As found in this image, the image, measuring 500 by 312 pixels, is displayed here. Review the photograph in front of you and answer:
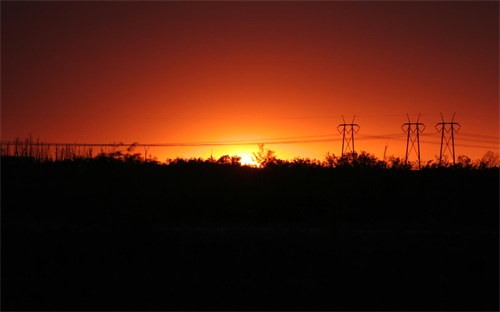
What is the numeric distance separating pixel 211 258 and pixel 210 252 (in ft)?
0.94

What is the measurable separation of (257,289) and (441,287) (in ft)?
23.4

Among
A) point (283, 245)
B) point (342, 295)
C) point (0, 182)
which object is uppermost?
point (0, 182)

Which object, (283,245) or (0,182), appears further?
(0,182)

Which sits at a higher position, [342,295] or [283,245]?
[283,245]

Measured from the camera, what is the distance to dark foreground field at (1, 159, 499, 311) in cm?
2656

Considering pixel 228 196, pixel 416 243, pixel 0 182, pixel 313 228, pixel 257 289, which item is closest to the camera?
pixel 257 289

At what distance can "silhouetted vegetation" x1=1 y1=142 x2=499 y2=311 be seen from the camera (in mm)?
26641

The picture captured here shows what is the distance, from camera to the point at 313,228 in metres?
31.8

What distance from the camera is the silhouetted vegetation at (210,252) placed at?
2664cm

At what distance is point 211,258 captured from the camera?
28.2 m

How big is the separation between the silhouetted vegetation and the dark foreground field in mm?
47

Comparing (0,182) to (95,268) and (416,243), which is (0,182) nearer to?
(95,268)

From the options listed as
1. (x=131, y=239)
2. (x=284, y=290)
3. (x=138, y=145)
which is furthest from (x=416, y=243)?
(x=138, y=145)

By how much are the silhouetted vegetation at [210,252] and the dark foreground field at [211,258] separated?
0.05m
